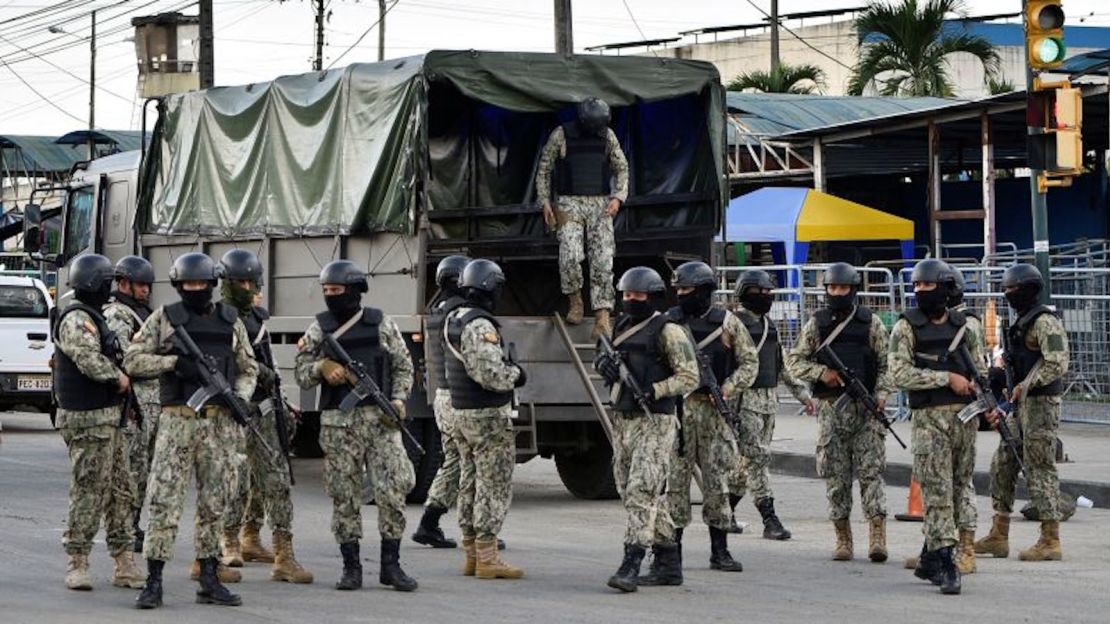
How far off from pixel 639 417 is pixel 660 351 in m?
0.37

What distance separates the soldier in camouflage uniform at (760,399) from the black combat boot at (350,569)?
10.8ft

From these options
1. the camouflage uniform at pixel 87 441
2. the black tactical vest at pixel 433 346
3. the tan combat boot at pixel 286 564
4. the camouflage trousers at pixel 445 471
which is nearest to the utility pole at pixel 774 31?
the black tactical vest at pixel 433 346

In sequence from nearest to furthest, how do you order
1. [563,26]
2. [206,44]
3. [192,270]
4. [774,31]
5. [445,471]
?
[192,270], [445,471], [563,26], [206,44], [774,31]

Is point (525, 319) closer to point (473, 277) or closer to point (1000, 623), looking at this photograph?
point (473, 277)

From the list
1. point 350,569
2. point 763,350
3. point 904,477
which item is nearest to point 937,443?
point 763,350

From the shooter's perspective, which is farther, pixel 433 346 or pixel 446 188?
pixel 446 188

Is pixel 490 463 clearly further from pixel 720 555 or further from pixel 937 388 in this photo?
pixel 937 388

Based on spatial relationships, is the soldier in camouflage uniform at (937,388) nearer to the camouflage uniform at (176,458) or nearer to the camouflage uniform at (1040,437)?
the camouflage uniform at (1040,437)

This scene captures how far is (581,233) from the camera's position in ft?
49.2

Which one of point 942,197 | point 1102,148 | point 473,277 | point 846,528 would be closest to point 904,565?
point 846,528

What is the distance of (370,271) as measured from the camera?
1532cm

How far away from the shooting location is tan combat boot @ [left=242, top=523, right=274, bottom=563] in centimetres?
1222

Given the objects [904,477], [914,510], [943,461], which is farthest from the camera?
[904,477]

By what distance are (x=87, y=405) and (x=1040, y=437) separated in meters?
5.70
